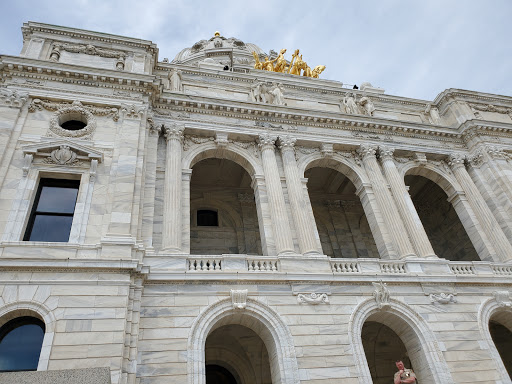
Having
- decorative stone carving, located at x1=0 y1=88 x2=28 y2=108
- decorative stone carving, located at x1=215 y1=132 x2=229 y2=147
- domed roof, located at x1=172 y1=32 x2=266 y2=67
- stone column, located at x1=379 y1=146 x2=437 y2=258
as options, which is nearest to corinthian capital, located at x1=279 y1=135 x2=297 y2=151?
decorative stone carving, located at x1=215 y1=132 x2=229 y2=147

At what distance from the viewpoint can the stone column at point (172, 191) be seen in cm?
1476

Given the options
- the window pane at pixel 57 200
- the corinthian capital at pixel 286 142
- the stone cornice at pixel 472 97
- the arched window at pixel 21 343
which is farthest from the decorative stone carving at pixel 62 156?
the stone cornice at pixel 472 97

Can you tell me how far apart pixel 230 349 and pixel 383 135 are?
1363 centimetres

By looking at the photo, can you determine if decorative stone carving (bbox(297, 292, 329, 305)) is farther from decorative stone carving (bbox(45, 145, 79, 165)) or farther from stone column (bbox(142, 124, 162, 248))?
decorative stone carving (bbox(45, 145, 79, 165))

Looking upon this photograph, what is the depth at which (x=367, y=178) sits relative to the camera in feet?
64.4

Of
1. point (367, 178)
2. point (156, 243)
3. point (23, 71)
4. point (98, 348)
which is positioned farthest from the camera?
point (367, 178)

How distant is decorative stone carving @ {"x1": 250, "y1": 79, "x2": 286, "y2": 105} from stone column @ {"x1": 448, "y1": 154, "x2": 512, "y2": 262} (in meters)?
10.2

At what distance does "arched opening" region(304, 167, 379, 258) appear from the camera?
894 inches

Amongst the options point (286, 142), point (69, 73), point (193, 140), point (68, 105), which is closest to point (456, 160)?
point (286, 142)

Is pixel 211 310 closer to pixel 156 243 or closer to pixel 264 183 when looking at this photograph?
pixel 156 243

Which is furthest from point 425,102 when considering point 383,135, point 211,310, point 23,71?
point 23,71

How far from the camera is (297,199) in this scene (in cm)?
1733

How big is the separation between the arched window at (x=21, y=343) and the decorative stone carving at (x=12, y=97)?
29.1 ft

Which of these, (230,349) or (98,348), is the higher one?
(230,349)
